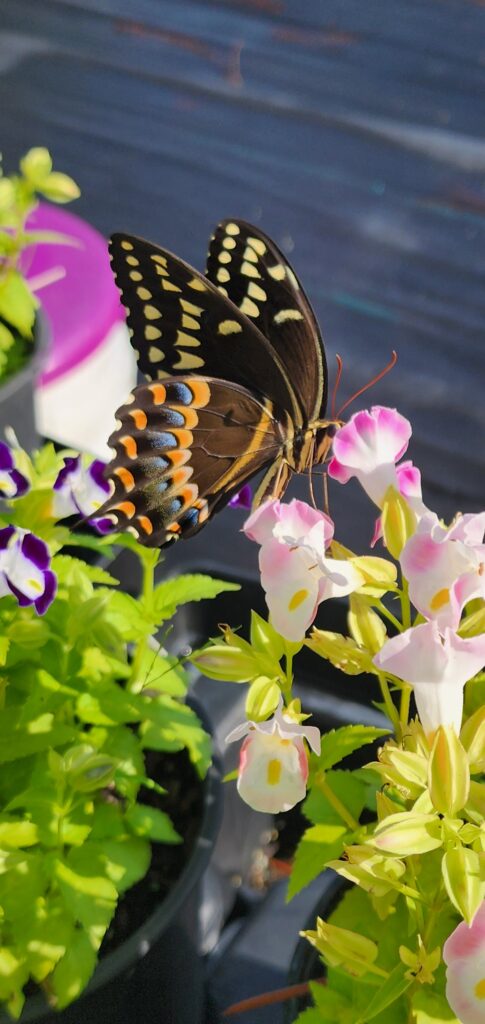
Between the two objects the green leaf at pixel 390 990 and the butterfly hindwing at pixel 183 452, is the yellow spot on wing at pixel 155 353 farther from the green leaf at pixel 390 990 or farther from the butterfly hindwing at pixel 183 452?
the green leaf at pixel 390 990

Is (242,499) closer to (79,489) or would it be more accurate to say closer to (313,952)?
(79,489)

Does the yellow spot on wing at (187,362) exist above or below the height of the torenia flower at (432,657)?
below

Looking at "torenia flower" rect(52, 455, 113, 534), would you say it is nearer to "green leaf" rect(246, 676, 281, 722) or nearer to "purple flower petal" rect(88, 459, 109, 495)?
"purple flower petal" rect(88, 459, 109, 495)

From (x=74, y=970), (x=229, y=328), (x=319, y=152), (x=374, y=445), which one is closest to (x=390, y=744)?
(x=374, y=445)

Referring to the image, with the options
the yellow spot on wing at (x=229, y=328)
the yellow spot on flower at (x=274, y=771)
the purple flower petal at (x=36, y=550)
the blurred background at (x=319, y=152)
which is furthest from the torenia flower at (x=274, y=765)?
the blurred background at (x=319, y=152)

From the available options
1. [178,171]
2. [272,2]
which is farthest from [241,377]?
[272,2]

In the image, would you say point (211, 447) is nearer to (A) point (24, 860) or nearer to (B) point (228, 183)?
(A) point (24, 860)
